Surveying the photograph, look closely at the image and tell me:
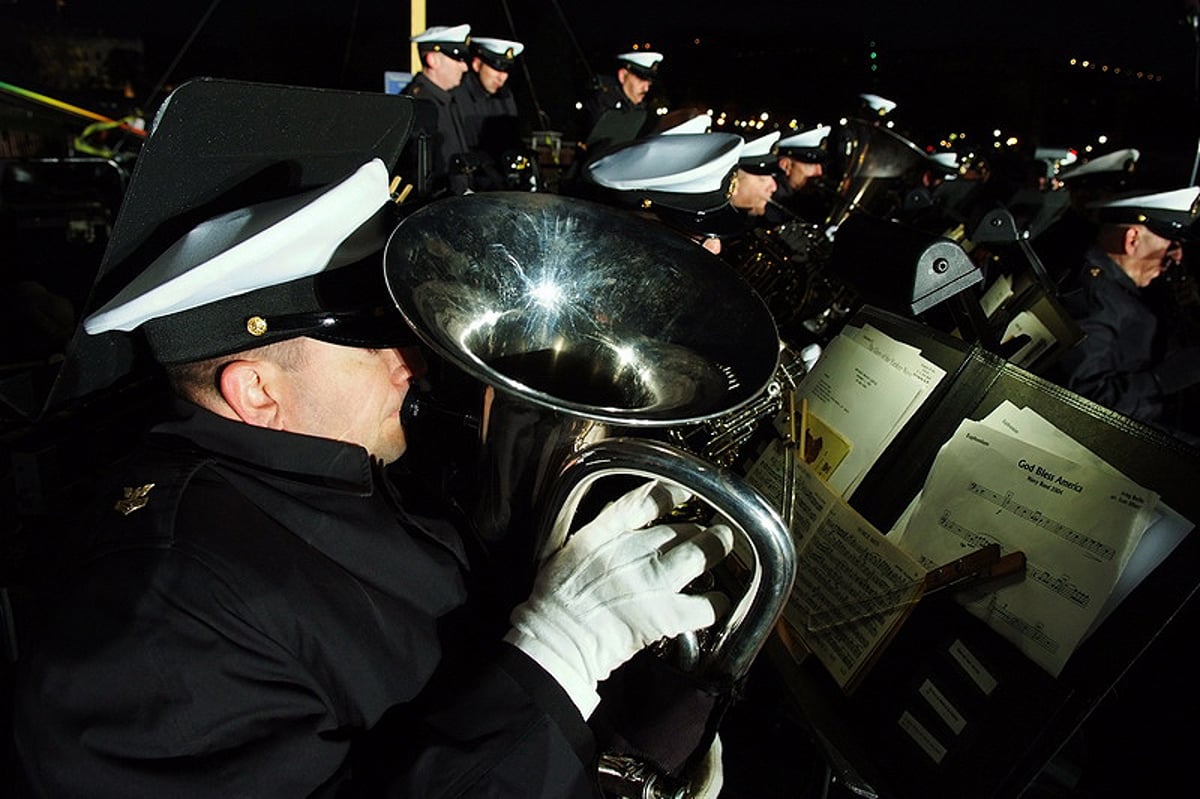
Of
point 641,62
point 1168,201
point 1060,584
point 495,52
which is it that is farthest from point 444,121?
point 1060,584

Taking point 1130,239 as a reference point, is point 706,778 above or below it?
below

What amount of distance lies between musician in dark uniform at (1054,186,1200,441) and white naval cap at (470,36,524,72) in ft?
16.1

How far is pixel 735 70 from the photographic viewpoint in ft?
82.7

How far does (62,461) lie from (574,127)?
10.7 meters

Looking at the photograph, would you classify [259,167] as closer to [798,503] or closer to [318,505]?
[318,505]

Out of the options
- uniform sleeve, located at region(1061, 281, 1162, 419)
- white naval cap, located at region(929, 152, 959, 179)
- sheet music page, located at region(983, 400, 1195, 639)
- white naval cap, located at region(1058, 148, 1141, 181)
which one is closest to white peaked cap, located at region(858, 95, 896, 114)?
white naval cap, located at region(929, 152, 959, 179)

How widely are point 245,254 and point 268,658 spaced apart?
0.65 m

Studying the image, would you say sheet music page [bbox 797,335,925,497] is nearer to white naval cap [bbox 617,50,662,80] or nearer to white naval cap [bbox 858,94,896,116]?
white naval cap [bbox 617,50,662,80]

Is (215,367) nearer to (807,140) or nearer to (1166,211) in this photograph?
(1166,211)

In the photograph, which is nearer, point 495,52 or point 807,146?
point 495,52

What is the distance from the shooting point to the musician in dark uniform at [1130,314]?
11.5ft

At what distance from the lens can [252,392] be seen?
141cm

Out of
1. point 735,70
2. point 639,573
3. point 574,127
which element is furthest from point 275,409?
point 735,70

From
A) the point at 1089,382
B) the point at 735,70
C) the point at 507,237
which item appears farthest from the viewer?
the point at 735,70
